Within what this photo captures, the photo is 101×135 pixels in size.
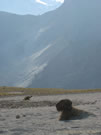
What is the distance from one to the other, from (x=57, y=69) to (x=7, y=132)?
155554 millimetres

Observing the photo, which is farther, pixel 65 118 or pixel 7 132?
pixel 65 118

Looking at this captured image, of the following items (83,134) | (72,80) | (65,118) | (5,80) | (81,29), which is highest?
(81,29)

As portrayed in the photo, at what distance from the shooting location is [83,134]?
25.8 feet

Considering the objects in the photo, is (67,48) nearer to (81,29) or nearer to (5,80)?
(81,29)

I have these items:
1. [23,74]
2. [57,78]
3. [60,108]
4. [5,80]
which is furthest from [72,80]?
[60,108]

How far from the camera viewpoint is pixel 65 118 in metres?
11.8

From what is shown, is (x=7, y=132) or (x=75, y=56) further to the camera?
(x=75, y=56)

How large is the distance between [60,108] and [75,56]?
15526cm

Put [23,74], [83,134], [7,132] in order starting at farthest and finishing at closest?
1. [23,74]
2. [7,132]
3. [83,134]

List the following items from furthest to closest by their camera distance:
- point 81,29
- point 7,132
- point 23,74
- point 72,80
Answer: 1. point 81,29
2. point 23,74
3. point 72,80
4. point 7,132

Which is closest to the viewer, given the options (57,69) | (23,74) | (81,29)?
(57,69)

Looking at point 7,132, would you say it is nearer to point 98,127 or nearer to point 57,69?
point 98,127

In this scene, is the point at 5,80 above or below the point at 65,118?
above

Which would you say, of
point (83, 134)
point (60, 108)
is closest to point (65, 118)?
point (60, 108)
